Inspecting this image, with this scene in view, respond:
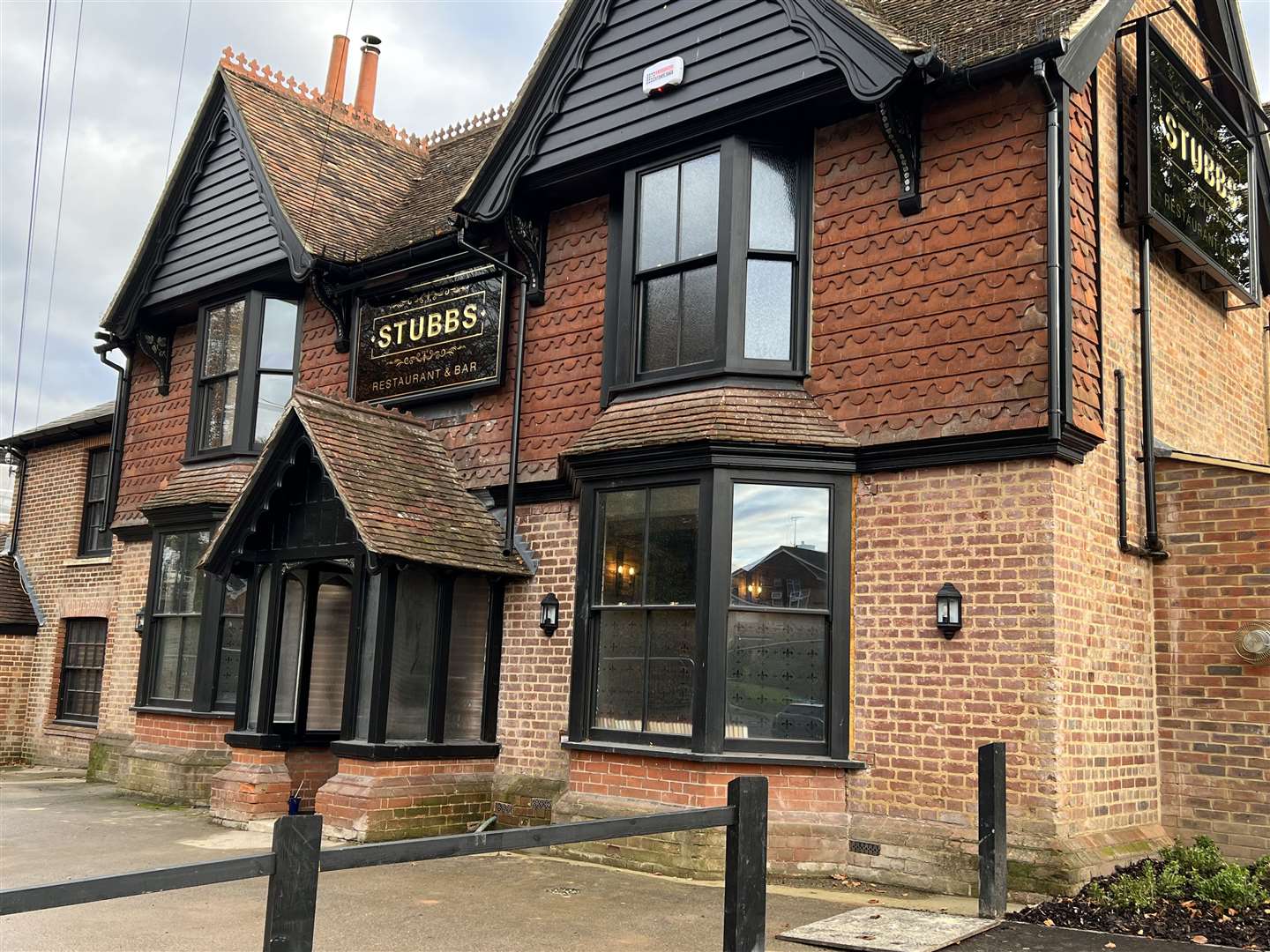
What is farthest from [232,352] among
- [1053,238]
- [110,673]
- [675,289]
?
[1053,238]

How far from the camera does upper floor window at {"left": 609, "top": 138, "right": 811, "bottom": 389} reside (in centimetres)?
1032

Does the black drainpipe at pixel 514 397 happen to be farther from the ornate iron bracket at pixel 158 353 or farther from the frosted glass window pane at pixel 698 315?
the ornate iron bracket at pixel 158 353

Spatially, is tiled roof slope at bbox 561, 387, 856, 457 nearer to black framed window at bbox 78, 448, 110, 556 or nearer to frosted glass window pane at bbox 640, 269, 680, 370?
frosted glass window pane at bbox 640, 269, 680, 370

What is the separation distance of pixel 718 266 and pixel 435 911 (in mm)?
5953

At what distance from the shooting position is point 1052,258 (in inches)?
344

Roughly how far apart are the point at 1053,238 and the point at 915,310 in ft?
4.05

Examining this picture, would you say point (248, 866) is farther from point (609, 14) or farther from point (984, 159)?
point (609, 14)

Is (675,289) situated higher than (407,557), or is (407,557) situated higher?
(675,289)

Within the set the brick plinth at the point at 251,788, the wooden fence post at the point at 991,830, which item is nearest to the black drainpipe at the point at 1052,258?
the wooden fence post at the point at 991,830

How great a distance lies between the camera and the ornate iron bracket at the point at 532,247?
40.3ft

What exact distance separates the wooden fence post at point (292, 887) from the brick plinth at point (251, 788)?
8.56 m

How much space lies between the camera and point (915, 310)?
952 centimetres

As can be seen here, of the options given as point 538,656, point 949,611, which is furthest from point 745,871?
point 538,656

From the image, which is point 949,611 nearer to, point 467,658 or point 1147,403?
point 1147,403
